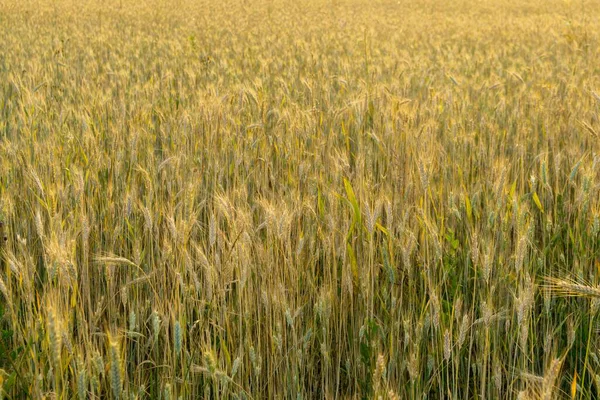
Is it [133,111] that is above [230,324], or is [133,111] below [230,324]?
above

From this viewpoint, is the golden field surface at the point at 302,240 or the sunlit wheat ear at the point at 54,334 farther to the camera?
the golden field surface at the point at 302,240

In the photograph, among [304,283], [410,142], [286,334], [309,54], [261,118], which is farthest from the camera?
[309,54]

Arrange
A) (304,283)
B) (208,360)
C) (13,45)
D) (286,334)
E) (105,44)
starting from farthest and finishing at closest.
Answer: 1. (105,44)
2. (13,45)
3. (304,283)
4. (286,334)
5. (208,360)

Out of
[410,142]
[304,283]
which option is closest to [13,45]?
[410,142]

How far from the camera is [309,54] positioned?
227 inches

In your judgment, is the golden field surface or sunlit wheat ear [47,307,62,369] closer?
sunlit wheat ear [47,307,62,369]

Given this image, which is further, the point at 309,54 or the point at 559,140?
the point at 309,54

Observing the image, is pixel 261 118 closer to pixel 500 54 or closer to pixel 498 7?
pixel 500 54

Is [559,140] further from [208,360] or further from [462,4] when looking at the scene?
[462,4]

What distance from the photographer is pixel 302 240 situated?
1.67 meters

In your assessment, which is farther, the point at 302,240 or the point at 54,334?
the point at 302,240

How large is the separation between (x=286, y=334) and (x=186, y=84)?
3.30 m

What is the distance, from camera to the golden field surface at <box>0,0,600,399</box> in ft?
4.78

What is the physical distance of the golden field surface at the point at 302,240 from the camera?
4.78 ft
